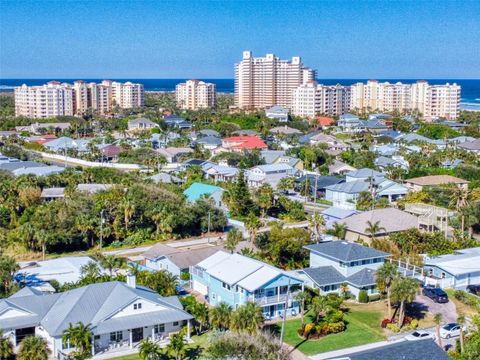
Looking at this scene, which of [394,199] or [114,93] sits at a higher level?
[114,93]

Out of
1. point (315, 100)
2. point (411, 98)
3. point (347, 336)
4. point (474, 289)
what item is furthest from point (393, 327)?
point (411, 98)

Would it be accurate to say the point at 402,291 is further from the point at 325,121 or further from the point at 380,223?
the point at 325,121

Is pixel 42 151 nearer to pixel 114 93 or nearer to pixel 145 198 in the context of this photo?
pixel 145 198

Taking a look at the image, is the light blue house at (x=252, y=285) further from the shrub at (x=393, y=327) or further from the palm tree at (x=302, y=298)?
the shrub at (x=393, y=327)

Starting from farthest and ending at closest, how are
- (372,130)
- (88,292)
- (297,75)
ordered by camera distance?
(297,75) → (372,130) → (88,292)

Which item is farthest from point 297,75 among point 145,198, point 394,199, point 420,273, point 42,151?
point 420,273

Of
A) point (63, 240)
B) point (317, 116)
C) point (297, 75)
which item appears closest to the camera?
point (63, 240)
